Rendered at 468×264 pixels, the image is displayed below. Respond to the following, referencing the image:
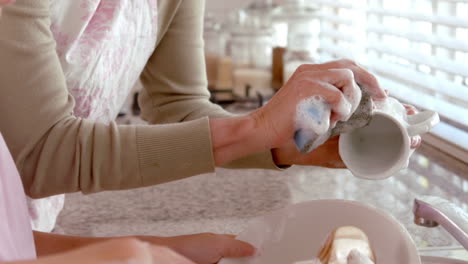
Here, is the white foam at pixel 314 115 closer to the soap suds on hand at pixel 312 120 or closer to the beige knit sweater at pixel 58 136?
the soap suds on hand at pixel 312 120

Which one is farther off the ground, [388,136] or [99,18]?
[99,18]

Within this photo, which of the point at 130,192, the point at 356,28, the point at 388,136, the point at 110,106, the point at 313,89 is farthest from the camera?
the point at 356,28

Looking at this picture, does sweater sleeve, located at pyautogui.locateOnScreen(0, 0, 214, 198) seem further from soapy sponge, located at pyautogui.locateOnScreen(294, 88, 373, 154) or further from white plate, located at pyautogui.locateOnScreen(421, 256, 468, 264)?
white plate, located at pyautogui.locateOnScreen(421, 256, 468, 264)

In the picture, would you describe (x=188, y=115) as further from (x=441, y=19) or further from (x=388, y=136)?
(x=441, y=19)

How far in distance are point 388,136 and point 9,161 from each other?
0.50 meters

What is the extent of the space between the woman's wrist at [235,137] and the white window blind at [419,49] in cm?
63

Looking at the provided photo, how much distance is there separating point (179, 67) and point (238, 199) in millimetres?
276

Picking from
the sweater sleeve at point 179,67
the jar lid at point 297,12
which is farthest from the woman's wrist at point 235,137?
the jar lid at point 297,12

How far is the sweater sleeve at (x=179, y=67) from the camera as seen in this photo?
4.21ft

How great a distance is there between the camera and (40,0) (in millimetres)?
913

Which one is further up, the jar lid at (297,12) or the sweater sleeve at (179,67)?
the sweater sleeve at (179,67)

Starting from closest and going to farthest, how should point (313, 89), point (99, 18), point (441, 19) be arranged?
1. point (313, 89)
2. point (99, 18)
3. point (441, 19)

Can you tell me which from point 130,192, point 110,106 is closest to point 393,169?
point 110,106

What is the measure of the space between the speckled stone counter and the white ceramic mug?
0.67 ft
